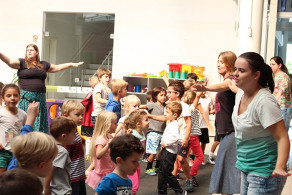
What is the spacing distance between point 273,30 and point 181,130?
236 inches

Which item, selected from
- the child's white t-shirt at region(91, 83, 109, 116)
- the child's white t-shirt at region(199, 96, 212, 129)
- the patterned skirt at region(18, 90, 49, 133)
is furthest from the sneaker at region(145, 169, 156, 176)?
the patterned skirt at region(18, 90, 49, 133)

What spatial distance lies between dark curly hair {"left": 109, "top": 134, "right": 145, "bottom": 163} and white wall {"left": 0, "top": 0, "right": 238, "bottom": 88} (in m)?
10.3

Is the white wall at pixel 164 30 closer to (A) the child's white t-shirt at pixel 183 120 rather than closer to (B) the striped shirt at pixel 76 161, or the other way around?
(A) the child's white t-shirt at pixel 183 120

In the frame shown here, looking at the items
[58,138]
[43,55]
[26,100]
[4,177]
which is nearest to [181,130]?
[26,100]

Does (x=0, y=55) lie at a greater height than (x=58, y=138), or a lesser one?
greater

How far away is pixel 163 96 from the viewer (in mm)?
7328

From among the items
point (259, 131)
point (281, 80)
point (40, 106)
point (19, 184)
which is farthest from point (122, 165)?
point (281, 80)

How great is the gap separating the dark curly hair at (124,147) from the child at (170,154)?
97.8 inches

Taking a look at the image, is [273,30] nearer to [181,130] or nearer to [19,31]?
[181,130]

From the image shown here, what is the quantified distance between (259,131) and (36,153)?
152 centimetres

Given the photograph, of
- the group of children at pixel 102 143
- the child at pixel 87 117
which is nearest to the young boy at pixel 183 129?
the group of children at pixel 102 143

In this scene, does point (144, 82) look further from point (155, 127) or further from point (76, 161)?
point (76, 161)

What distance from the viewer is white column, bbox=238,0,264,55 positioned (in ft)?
24.0

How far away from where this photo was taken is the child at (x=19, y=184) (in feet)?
5.60
